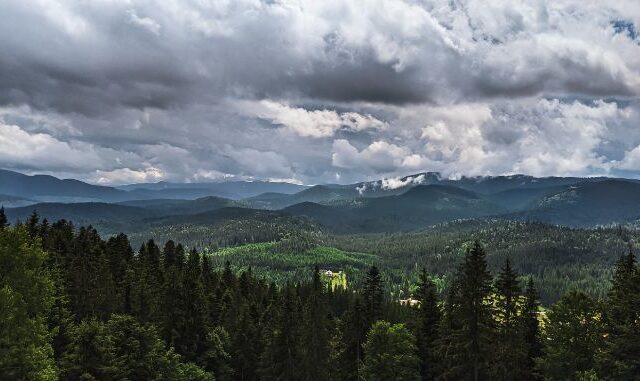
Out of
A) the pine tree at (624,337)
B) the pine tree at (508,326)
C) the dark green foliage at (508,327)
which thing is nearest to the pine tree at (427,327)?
the dark green foliage at (508,327)

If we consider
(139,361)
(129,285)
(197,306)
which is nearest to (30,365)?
(139,361)

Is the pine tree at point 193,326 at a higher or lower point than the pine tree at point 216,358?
higher

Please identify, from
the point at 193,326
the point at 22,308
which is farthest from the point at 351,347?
the point at 22,308

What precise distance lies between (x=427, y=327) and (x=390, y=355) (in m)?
8.95

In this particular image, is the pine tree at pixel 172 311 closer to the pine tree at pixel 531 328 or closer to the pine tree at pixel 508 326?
the pine tree at pixel 508 326

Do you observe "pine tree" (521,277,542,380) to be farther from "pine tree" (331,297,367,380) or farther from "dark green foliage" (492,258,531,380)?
"pine tree" (331,297,367,380)

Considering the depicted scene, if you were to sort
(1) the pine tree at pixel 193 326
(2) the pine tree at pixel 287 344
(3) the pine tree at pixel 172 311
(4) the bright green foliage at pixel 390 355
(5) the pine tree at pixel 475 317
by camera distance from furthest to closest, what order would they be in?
(2) the pine tree at pixel 287 344, (1) the pine tree at pixel 193 326, (3) the pine tree at pixel 172 311, (4) the bright green foliage at pixel 390 355, (5) the pine tree at pixel 475 317

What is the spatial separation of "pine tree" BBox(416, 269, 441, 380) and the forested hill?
0.44 ft

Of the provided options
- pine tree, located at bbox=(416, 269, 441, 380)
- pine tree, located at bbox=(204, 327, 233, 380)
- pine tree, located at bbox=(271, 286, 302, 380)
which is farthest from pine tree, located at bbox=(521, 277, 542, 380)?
pine tree, located at bbox=(204, 327, 233, 380)

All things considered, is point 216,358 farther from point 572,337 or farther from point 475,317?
point 572,337

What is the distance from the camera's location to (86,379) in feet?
135

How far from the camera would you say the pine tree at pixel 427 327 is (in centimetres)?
5906

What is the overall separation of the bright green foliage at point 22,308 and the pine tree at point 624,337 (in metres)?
A: 43.0

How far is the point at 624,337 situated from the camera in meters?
38.4
